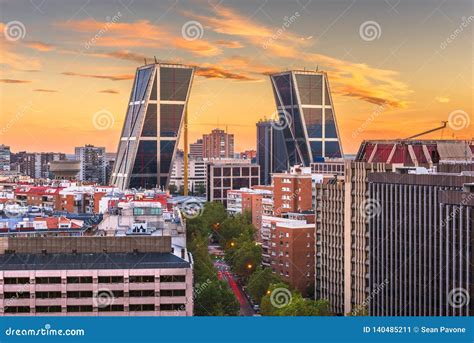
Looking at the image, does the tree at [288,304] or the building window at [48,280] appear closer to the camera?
the building window at [48,280]

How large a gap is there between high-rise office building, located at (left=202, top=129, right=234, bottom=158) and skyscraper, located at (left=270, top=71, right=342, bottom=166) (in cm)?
873

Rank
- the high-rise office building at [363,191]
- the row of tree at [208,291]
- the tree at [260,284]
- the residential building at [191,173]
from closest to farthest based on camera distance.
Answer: the row of tree at [208,291]
the high-rise office building at [363,191]
the tree at [260,284]
the residential building at [191,173]

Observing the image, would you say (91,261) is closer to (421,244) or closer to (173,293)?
(173,293)

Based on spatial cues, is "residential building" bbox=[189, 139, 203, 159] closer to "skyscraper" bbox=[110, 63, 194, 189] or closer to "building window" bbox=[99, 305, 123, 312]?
"skyscraper" bbox=[110, 63, 194, 189]

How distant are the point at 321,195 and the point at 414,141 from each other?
113 centimetres

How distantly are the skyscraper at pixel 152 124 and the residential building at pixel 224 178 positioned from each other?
108 cm

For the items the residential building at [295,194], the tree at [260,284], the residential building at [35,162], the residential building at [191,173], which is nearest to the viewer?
the tree at [260,284]
